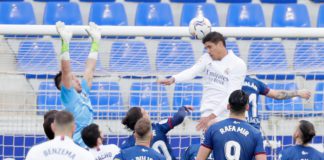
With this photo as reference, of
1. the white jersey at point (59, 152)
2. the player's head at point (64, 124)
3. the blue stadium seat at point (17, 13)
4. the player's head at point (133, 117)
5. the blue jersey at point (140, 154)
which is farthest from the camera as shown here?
the blue stadium seat at point (17, 13)

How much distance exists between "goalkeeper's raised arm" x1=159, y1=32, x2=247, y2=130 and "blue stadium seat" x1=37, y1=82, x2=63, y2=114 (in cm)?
204

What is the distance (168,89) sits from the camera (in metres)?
12.3

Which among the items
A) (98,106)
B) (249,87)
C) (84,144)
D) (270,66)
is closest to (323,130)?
(270,66)

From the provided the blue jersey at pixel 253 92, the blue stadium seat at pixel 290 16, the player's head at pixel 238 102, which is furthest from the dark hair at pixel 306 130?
the blue stadium seat at pixel 290 16

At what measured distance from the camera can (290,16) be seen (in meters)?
15.8

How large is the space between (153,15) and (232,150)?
22.0 ft

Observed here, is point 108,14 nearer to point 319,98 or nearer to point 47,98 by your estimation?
point 47,98

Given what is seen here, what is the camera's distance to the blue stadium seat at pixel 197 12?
1538cm

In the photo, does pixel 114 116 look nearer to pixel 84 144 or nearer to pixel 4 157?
pixel 4 157

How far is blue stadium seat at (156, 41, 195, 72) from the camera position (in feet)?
39.6

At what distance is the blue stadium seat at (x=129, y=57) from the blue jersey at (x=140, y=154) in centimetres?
286

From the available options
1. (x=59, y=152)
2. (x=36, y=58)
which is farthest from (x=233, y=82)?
(x=59, y=152)

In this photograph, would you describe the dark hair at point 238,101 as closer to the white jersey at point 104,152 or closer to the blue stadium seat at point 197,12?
the white jersey at point 104,152

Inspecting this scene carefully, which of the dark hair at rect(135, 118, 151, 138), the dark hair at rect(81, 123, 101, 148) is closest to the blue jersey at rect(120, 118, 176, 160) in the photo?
the dark hair at rect(81, 123, 101, 148)
